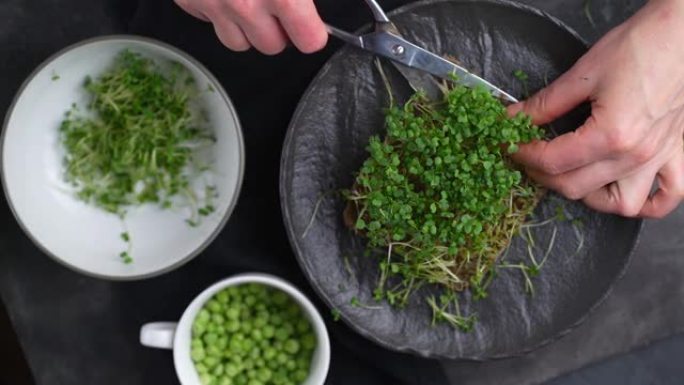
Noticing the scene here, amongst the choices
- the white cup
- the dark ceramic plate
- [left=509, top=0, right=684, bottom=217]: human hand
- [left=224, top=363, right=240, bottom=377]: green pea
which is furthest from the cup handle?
[left=509, top=0, right=684, bottom=217]: human hand

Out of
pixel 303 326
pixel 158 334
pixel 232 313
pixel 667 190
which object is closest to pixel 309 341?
pixel 303 326

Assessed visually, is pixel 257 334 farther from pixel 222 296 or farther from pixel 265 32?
pixel 265 32

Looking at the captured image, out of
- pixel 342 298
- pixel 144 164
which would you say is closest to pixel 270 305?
pixel 342 298

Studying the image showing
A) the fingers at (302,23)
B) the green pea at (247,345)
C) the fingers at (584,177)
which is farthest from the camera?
the green pea at (247,345)

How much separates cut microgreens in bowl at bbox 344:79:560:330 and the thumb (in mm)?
38

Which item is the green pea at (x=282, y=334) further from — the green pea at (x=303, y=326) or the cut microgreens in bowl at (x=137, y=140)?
the cut microgreens in bowl at (x=137, y=140)

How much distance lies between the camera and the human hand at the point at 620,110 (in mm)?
1238

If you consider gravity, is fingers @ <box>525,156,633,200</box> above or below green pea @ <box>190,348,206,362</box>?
above

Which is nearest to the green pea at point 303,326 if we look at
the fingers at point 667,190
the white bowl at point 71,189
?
the white bowl at point 71,189

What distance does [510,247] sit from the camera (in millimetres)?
1423

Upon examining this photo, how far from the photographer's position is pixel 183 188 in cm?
148

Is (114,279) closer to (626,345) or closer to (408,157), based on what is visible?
(408,157)

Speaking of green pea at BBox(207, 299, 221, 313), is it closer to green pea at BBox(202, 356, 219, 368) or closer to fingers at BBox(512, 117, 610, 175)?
green pea at BBox(202, 356, 219, 368)

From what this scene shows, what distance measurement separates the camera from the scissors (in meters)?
1.31
